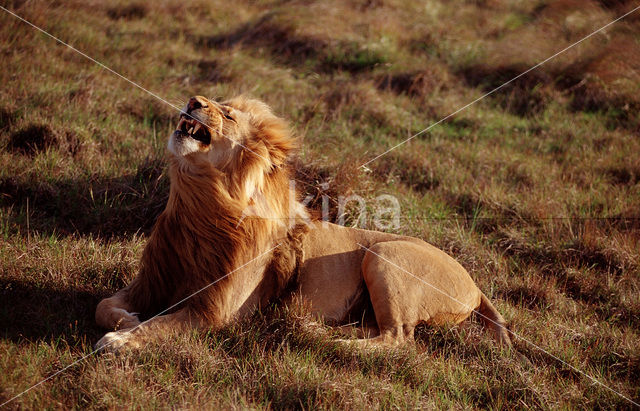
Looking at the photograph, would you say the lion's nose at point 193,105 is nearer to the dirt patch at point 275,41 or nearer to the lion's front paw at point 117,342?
the lion's front paw at point 117,342

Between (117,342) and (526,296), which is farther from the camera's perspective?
(526,296)

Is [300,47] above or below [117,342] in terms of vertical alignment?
above

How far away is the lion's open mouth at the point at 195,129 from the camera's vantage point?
3.48 meters

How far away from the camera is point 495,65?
32.3ft

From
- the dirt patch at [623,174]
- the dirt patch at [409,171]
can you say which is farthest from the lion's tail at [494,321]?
the dirt patch at [623,174]

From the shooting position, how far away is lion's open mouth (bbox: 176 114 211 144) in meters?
3.48

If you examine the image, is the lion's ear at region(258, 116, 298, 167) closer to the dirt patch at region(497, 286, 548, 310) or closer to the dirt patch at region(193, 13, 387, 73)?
the dirt patch at region(497, 286, 548, 310)

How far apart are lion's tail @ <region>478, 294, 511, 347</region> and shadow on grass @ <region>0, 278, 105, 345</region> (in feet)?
8.33

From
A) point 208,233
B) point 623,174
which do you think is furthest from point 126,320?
point 623,174

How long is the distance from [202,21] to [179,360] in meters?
8.61

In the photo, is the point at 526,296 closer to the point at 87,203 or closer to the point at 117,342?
the point at 117,342

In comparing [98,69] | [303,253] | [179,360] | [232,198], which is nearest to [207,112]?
[232,198]

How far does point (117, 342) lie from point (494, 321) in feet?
8.06

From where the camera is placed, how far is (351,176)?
5469 mm
